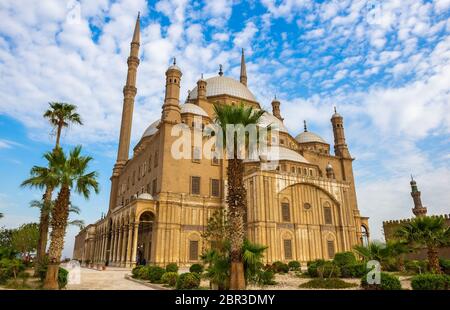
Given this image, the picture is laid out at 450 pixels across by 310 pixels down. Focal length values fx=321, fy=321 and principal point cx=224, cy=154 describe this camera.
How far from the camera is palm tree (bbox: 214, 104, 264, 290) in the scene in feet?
35.7

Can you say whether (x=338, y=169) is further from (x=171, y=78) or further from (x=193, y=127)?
(x=171, y=78)

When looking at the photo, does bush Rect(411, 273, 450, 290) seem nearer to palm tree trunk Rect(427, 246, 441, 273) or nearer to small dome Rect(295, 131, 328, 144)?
palm tree trunk Rect(427, 246, 441, 273)

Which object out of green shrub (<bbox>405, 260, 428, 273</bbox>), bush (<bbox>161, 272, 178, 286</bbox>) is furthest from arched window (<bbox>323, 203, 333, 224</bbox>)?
bush (<bbox>161, 272, 178, 286</bbox>)

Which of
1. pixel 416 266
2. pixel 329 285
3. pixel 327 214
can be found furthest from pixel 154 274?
pixel 327 214

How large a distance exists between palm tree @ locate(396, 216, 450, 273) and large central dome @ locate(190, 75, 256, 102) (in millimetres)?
29749

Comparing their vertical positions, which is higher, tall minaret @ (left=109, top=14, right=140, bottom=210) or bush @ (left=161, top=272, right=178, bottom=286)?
tall minaret @ (left=109, top=14, right=140, bottom=210)

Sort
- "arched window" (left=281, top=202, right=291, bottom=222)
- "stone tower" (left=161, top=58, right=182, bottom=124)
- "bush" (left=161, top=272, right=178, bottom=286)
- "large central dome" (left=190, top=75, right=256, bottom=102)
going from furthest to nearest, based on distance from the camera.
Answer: "large central dome" (left=190, top=75, right=256, bottom=102)
"stone tower" (left=161, top=58, right=182, bottom=124)
"arched window" (left=281, top=202, right=291, bottom=222)
"bush" (left=161, top=272, right=178, bottom=286)

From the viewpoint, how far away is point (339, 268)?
19.5 m

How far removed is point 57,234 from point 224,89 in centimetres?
3193

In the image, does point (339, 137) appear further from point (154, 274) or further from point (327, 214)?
point (154, 274)

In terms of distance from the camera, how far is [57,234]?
1309 cm

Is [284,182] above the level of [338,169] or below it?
below
